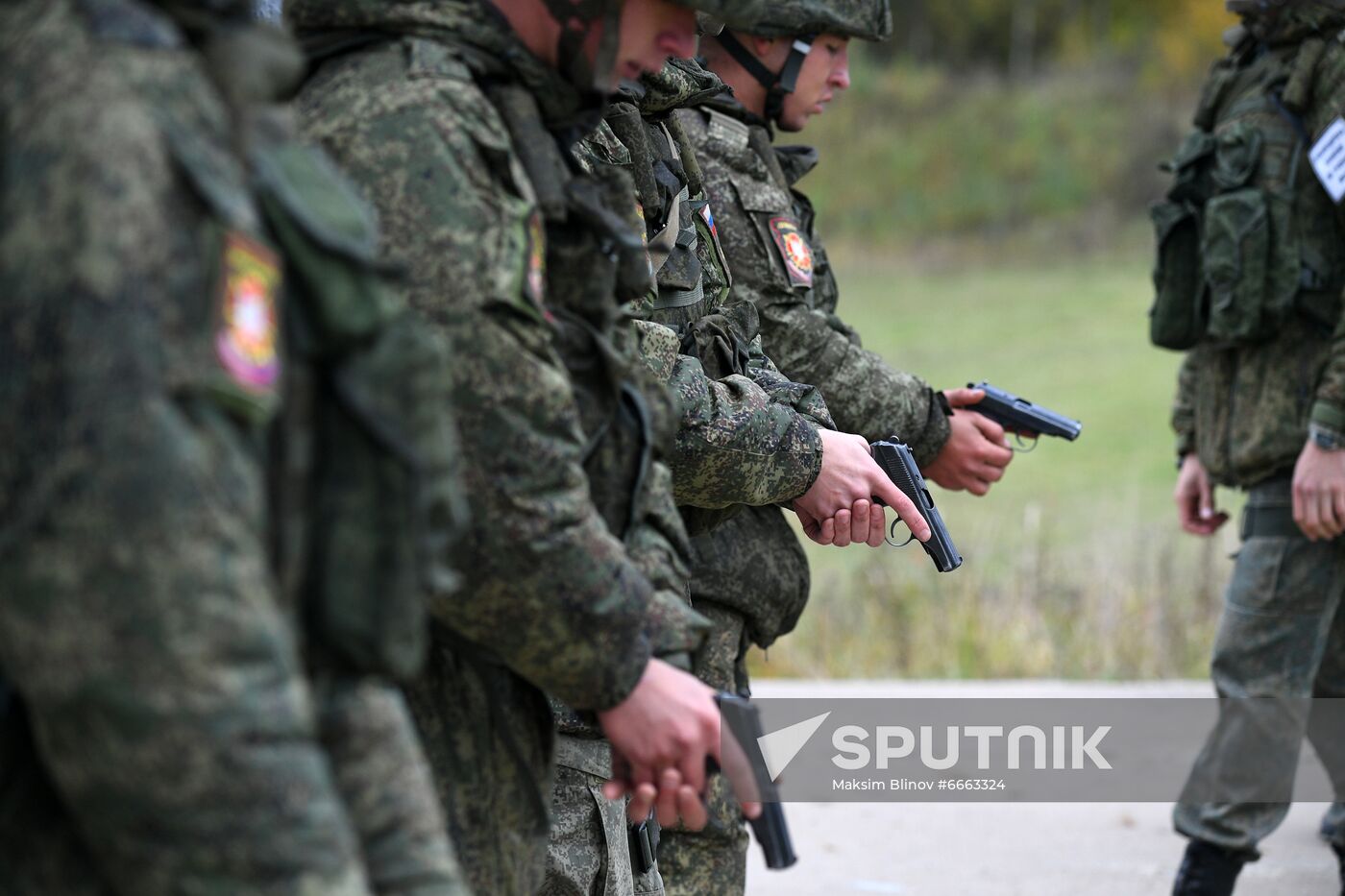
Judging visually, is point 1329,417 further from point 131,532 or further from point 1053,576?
point 131,532

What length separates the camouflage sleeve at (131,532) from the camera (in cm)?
128

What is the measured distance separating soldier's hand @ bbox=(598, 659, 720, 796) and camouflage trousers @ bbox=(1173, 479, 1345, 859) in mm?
2573

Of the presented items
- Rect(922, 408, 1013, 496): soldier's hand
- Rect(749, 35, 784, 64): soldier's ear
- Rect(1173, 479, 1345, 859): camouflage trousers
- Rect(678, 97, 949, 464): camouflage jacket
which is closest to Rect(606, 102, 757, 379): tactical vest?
Rect(678, 97, 949, 464): camouflage jacket

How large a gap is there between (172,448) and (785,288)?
7.98ft

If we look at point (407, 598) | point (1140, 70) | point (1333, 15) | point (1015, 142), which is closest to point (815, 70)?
point (1333, 15)

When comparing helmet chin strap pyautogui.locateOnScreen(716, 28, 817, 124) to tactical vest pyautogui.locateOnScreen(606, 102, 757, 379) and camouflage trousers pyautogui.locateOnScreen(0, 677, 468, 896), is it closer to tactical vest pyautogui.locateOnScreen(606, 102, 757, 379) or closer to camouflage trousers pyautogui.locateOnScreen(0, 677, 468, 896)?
tactical vest pyautogui.locateOnScreen(606, 102, 757, 379)

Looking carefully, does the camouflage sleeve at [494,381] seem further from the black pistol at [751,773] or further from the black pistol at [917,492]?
the black pistol at [917,492]

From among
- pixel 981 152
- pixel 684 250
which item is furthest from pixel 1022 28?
pixel 684 250

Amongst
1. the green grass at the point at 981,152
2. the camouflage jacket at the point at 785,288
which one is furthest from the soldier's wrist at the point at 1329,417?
the green grass at the point at 981,152

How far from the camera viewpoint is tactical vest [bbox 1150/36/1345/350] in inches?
166

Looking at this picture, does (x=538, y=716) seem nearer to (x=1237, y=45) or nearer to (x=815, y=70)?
(x=815, y=70)

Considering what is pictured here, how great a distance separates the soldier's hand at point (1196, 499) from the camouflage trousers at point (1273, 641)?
1.23 ft

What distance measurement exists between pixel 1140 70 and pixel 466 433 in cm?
2825

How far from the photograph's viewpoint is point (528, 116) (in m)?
2.10
